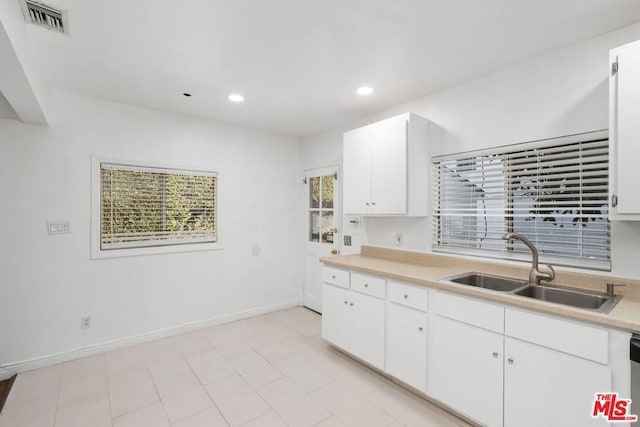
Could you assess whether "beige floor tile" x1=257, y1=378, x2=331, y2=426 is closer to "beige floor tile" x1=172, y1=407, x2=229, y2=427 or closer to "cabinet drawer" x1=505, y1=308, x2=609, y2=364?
"beige floor tile" x1=172, y1=407, x2=229, y2=427

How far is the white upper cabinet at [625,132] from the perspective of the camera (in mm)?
1587

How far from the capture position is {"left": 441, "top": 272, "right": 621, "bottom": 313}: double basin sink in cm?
179

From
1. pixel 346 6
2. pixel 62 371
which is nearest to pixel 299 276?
pixel 62 371

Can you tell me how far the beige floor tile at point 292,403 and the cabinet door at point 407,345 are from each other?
0.65 m

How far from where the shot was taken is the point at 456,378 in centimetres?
201

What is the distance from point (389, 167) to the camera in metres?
2.82

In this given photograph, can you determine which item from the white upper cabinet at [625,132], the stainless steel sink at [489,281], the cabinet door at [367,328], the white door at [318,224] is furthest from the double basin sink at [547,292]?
the white door at [318,224]

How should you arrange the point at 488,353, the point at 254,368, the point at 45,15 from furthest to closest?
the point at 254,368
the point at 488,353
the point at 45,15

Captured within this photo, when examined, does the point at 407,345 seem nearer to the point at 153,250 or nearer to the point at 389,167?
the point at 389,167

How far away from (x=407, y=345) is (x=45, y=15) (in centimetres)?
317

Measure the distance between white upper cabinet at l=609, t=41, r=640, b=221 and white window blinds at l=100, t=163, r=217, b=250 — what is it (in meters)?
3.62

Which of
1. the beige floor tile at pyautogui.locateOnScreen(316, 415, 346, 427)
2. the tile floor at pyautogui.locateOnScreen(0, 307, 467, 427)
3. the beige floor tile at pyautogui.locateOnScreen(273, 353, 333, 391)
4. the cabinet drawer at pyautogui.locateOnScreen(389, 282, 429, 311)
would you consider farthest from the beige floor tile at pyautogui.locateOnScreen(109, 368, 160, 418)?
the cabinet drawer at pyautogui.locateOnScreen(389, 282, 429, 311)

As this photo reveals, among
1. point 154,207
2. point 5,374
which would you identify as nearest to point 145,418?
point 5,374

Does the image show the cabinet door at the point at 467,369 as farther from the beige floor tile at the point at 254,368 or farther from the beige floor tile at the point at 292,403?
the beige floor tile at the point at 254,368
